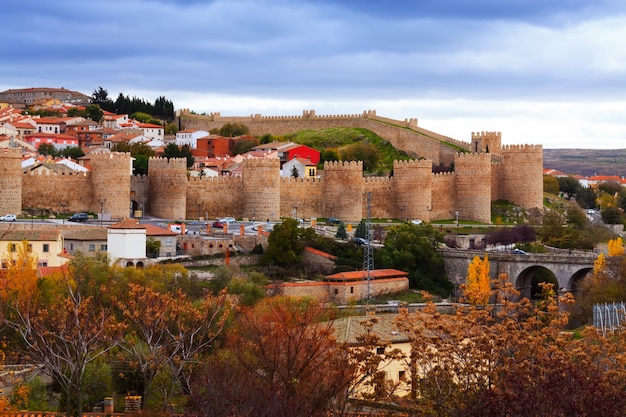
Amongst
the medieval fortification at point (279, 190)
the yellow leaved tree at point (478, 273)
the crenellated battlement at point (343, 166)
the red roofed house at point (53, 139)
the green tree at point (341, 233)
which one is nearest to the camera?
the yellow leaved tree at point (478, 273)

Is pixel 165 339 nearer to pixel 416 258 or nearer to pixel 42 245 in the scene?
pixel 42 245

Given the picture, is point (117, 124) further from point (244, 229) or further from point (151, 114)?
point (244, 229)

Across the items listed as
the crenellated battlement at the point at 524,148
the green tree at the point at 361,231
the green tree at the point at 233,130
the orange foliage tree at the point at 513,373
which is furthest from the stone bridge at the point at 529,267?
the green tree at the point at 233,130

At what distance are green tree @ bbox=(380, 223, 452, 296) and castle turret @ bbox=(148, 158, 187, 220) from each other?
8.72 meters

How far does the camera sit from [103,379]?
2905 cm

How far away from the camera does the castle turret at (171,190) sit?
5494 centimetres

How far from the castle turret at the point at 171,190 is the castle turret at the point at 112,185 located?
6.91ft

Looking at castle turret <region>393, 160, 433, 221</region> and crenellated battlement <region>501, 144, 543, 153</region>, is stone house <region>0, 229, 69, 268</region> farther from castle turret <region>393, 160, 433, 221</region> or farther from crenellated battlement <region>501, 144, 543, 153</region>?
crenellated battlement <region>501, 144, 543, 153</region>

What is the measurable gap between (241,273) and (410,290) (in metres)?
6.24

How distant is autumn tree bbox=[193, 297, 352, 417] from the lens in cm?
2325

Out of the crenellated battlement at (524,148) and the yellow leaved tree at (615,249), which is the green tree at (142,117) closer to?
the crenellated battlement at (524,148)

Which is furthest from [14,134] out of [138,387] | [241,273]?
[138,387]

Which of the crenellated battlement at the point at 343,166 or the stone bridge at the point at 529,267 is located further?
the crenellated battlement at the point at 343,166

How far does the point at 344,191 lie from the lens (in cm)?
5831
